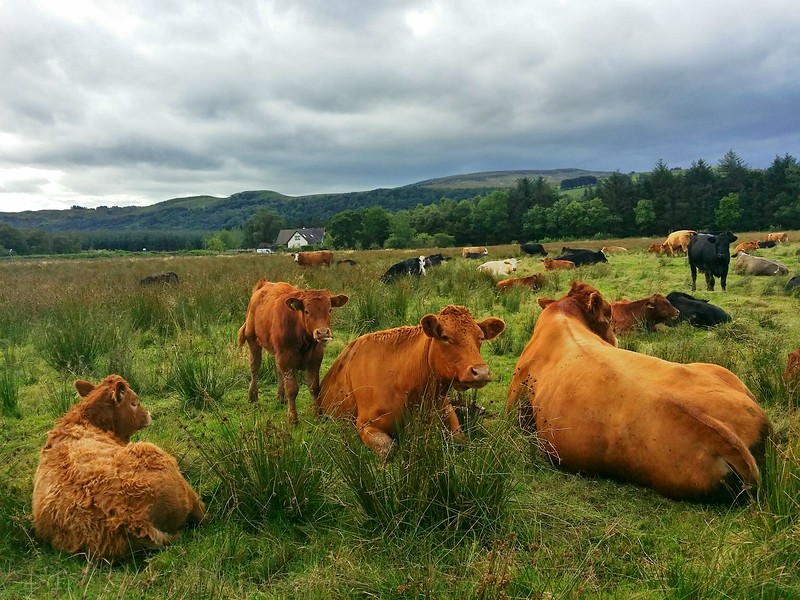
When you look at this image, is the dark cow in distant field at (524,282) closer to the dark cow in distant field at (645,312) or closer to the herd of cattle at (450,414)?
the dark cow in distant field at (645,312)

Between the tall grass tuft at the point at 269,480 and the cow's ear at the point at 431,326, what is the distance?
4.42 feet

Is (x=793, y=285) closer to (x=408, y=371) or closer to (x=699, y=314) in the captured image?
(x=699, y=314)

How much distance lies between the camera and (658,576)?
2633mm

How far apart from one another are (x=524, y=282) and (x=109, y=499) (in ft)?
43.5

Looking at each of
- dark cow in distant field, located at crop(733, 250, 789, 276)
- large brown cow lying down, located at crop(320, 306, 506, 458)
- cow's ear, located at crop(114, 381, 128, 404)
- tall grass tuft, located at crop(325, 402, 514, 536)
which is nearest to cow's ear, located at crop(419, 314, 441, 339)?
large brown cow lying down, located at crop(320, 306, 506, 458)

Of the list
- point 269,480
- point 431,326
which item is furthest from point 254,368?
point 269,480

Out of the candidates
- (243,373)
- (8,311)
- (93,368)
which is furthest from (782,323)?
→ (8,311)

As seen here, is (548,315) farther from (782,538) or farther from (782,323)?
(782,323)

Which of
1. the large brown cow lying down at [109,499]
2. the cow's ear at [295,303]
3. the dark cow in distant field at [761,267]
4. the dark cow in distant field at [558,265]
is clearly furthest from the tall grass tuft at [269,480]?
the dark cow in distant field at [558,265]

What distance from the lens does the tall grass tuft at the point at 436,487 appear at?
308 cm

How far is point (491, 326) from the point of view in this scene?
15.5ft

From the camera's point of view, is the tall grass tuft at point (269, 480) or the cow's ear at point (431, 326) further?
the cow's ear at point (431, 326)

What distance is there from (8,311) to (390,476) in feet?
36.9

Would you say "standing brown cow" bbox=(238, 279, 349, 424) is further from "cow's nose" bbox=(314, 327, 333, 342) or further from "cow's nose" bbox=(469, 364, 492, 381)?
"cow's nose" bbox=(469, 364, 492, 381)
